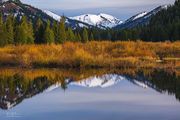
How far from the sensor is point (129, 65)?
3909cm

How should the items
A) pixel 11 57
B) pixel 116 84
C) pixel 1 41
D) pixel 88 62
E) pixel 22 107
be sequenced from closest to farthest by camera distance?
1. pixel 22 107
2. pixel 116 84
3. pixel 88 62
4. pixel 11 57
5. pixel 1 41

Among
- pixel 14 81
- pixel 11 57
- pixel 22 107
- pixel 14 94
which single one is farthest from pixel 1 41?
pixel 22 107

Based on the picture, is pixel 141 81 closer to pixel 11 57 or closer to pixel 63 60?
pixel 63 60

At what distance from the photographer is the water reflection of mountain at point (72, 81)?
25.6 metres

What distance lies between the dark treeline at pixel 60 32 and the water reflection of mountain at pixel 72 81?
121 ft

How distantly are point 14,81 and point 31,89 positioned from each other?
364cm

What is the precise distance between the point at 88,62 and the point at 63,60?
2.15m

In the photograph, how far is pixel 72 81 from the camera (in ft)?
101

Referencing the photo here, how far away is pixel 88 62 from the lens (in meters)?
38.5

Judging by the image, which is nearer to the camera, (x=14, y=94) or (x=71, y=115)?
(x=71, y=115)

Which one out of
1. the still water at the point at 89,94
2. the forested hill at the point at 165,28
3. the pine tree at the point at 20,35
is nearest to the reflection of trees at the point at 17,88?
the still water at the point at 89,94

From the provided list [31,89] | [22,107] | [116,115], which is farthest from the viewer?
[31,89]

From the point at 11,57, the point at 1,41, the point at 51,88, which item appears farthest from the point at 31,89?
the point at 1,41

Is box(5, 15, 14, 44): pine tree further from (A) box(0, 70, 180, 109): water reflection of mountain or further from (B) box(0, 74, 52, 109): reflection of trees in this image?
(B) box(0, 74, 52, 109): reflection of trees
